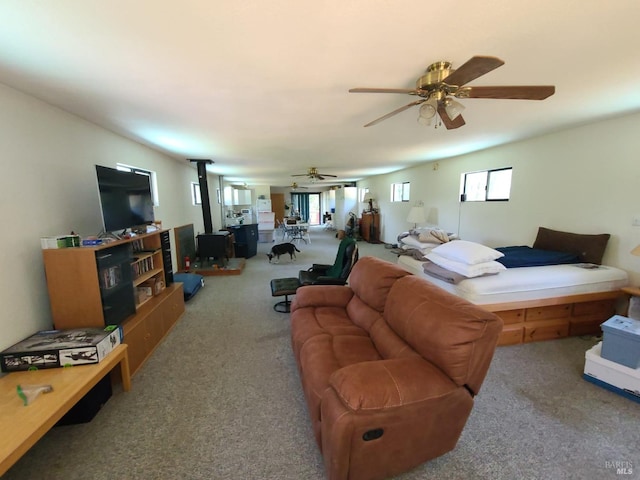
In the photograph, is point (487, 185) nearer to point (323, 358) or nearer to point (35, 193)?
point (323, 358)

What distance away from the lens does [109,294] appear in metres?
2.11

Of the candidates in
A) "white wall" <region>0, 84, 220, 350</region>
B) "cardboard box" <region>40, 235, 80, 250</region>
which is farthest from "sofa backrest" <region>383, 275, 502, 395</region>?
"white wall" <region>0, 84, 220, 350</region>

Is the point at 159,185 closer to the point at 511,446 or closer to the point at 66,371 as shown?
the point at 66,371

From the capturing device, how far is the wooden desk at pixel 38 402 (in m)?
1.20

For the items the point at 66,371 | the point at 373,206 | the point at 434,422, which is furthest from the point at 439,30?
the point at 373,206

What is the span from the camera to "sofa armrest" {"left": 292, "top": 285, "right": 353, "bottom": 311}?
245cm

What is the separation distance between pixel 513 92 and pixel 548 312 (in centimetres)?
229

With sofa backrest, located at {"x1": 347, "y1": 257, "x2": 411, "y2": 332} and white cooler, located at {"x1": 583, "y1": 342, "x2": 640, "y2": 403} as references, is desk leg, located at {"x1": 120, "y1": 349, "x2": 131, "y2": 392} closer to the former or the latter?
sofa backrest, located at {"x1": 347, "y1": 257, "x2": 411, "y2": 332}

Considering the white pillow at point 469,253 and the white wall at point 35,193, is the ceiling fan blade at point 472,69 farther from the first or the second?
the white wall at point 35,193

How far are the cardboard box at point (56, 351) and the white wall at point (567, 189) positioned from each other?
16.5ft

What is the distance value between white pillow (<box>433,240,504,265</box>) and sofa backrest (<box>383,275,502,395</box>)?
1218 millimetres

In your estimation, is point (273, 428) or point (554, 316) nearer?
point (273, 428)

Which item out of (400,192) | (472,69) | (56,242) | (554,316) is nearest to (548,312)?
(554,316)

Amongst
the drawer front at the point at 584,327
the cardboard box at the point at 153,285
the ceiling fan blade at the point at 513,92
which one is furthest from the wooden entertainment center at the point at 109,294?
the drawer front at the point at 584,327
